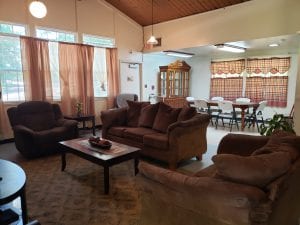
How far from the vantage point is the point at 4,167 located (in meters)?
2.23

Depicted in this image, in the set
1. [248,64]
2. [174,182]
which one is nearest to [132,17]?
[248,64]

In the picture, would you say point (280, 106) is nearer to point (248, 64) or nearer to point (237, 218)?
point (248, 64)

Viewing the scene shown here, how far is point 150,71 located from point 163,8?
103 inches

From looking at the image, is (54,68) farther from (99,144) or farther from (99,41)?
(99,144)

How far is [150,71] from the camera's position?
8336 mm

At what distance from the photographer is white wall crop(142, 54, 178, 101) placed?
26.5ft

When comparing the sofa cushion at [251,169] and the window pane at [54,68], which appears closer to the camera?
the sofa cushion at [251,169]

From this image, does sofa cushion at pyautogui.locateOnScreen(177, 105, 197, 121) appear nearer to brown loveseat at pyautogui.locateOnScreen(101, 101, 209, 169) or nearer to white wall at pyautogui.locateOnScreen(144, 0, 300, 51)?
brown loveseat at pyautogui.locateOnScreen(101, 101, 209, 169)

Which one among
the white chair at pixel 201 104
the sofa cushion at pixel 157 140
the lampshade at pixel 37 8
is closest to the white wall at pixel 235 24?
the white chair at pixel 201 104

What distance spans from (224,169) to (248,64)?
7.31 meters

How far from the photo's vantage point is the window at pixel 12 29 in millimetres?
4867

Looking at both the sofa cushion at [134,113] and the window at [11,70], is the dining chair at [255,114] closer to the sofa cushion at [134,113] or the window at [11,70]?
the sofa cushion at [134,113]

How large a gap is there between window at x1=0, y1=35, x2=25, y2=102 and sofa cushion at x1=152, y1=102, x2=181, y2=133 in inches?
131

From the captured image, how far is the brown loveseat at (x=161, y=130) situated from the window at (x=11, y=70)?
89.2 inches
